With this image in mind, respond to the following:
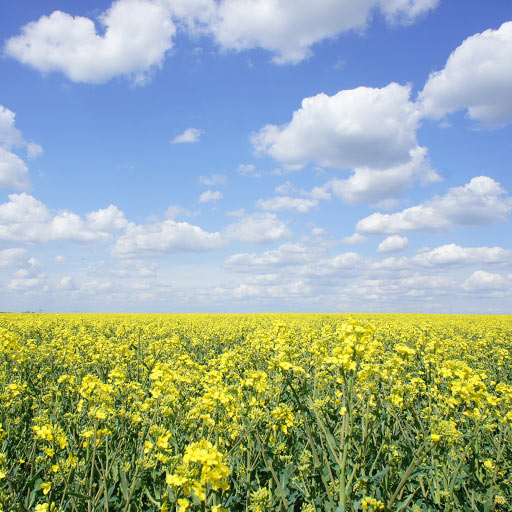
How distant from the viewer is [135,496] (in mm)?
4086

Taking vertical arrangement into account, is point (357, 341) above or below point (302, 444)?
above

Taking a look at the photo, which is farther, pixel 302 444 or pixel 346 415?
pixel 302 444

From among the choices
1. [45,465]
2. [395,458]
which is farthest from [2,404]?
[395,458]

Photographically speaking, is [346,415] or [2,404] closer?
[346,415]

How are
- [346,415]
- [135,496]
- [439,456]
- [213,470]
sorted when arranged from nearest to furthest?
[213,470] < [346,415] < [135,496] < [439,456]

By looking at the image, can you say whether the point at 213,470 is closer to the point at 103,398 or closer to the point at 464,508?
the point at 103,398

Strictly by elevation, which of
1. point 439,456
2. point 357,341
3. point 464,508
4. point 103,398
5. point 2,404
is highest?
point 357,341

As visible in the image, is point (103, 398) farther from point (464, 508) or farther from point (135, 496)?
point (464, 508)

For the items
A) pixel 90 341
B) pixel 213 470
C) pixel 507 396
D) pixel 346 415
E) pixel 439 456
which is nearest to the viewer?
pixel 213 470

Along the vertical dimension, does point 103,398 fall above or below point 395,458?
above

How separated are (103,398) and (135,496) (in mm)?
1104

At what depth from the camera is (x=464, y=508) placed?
414cm

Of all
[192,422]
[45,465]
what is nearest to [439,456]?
[192,422]

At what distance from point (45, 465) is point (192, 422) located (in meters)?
1.74
